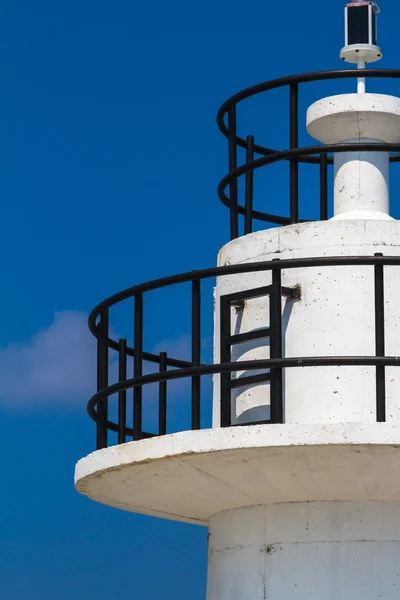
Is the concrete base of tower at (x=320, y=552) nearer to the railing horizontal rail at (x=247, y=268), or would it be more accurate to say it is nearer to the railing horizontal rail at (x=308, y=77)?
the railing horizontal rail at (x=247, y=268)

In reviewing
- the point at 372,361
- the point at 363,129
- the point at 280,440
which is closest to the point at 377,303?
the point at 372,361

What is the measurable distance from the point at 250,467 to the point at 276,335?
1037mm

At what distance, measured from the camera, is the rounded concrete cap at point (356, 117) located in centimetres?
1384

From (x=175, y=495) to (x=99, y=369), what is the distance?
131cm

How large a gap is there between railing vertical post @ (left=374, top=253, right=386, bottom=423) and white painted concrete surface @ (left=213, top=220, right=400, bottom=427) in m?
0.70

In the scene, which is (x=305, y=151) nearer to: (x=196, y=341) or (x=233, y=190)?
(x=233, y=190)

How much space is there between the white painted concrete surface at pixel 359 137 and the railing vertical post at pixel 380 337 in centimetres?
172

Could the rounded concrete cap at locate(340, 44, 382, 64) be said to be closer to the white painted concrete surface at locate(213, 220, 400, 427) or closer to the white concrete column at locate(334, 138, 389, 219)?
the white concrete column at locate(334, 138, 389, 219)

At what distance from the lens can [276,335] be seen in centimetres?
1225

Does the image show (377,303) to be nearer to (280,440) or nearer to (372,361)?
(372,361)

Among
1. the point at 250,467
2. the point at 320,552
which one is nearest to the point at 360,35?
the point at 250,467

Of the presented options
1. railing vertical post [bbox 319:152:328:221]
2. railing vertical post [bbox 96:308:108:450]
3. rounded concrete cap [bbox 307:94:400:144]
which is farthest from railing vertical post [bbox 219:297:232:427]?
railing vertical post [bbox 319:152:328:221]

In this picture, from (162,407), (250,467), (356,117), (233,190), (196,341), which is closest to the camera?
(250,467)

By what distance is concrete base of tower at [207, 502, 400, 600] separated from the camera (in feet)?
42.2
